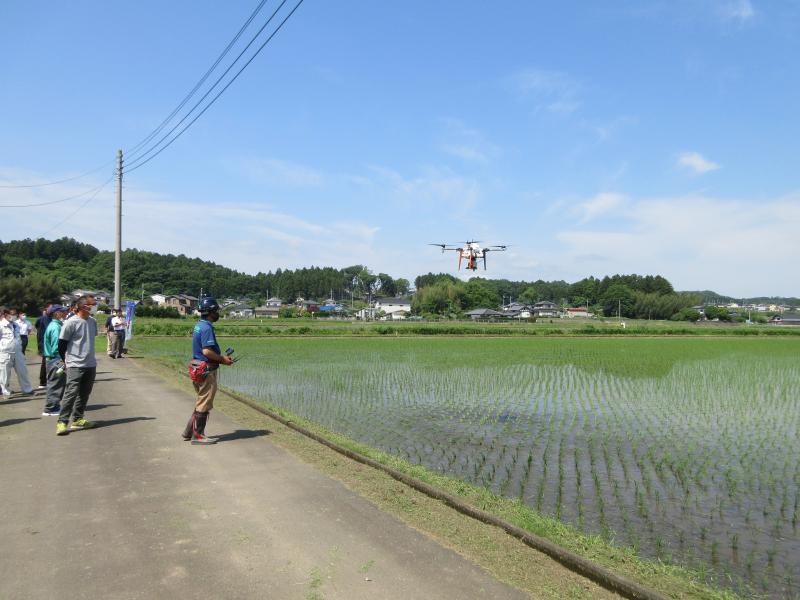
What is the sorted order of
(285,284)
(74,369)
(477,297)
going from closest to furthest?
1. (74,369)
2. (477,297)
3. (285,284)

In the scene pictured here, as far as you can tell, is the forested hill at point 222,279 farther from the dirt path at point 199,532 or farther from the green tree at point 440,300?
the dirt path at point 199,532

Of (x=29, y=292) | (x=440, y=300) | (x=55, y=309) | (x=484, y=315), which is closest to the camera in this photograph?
(x=55, y=309)

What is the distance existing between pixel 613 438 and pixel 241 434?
6186mm

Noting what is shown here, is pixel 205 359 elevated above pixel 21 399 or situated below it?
above

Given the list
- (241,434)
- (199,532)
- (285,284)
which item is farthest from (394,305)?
(199,532)

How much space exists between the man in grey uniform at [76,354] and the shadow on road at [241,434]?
197 centimetres

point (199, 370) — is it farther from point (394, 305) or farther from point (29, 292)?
point (394, 305)

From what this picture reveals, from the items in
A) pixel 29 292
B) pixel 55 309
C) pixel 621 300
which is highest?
pixel 621 300

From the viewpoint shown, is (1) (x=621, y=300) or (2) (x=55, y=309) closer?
(2) (x=55, y=309)

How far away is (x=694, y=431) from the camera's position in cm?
1067

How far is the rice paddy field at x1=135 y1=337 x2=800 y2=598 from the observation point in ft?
18.3

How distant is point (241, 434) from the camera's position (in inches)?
321

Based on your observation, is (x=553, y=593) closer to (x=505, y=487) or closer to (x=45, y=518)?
(x=505, y=487)

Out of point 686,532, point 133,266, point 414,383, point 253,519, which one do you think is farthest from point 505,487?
point 133,266
